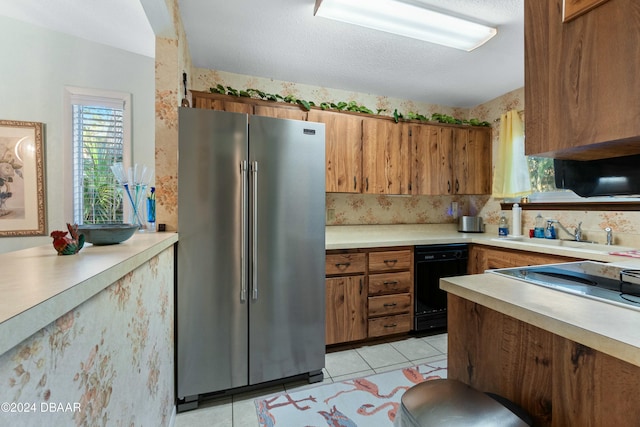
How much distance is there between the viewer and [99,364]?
0.70m

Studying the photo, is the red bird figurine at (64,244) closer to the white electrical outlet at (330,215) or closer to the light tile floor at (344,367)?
the light tile floor at (344,367)

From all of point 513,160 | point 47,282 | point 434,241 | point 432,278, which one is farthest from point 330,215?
point 47,282

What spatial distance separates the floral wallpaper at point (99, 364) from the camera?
429mm

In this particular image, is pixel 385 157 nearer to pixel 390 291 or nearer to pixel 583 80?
pixel 390 291

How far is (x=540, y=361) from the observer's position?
2.76 ft

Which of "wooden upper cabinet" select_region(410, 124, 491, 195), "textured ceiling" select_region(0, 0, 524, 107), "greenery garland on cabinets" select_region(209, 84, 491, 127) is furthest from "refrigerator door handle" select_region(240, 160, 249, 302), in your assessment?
"wooden upper cabinet" select_region(410, 124, 491, 195)

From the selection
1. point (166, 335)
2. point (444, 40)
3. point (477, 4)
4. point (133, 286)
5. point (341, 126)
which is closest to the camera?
point (133, 286)

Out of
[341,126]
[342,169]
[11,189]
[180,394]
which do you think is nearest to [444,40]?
[341,126]

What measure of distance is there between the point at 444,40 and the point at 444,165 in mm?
1362

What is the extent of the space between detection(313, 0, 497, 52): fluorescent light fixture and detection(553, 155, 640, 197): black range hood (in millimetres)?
1369

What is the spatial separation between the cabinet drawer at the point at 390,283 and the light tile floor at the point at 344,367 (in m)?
0.47

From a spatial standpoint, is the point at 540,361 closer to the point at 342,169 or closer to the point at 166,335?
the point at 166,335

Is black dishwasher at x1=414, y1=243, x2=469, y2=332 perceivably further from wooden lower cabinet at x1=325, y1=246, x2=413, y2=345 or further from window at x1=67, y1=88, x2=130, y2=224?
window at x1=67, y1=88, x2=130, y2=224

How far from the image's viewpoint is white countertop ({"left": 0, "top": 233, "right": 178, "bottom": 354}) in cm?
40
